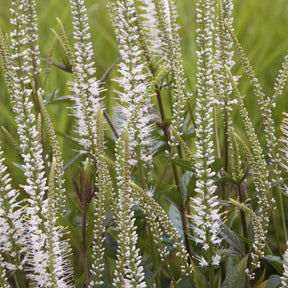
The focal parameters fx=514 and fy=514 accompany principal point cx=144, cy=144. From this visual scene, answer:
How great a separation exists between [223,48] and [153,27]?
0.66 meters

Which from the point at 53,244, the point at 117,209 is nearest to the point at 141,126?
the point at 117,209

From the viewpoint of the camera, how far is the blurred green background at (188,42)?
3127 millimetres

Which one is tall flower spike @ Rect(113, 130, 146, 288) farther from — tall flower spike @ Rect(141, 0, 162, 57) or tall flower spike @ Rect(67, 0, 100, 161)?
tall flower spike @ Rect(141, 0, 162, 57)

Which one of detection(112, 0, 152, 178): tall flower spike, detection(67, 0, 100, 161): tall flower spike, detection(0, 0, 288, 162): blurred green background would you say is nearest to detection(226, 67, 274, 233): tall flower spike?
detection(112, 0, 152, 178): tall flower spike

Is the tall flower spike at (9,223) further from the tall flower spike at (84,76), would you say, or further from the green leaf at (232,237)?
the green leaf at (232,237)

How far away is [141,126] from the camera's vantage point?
1.48 meters

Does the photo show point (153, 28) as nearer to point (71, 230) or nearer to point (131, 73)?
point (131, 73)

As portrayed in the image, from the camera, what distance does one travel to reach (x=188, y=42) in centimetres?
417

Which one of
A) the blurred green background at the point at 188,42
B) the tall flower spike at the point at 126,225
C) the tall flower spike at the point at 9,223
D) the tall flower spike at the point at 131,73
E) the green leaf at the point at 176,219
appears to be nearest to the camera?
the tall flower spike at the point at 126,225

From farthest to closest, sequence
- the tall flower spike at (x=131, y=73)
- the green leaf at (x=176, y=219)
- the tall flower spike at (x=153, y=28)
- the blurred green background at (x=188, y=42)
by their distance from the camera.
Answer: the blurred green background at (x=188, y=42)
the tall flower spike at (x=153, y=28)
the green leaf at (x=176, y=219)
the tall flower spike at (x=131, y=73)

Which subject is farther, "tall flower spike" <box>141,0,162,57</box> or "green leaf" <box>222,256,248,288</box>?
"tall flower spike" <box>141,0,162,57</box>

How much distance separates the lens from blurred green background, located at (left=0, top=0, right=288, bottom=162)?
10.3 feet

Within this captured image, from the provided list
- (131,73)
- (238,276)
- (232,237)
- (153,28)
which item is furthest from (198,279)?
(153,28)

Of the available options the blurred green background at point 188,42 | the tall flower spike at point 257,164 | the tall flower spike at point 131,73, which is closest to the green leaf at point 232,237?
the tall flower spike at point 257,164
